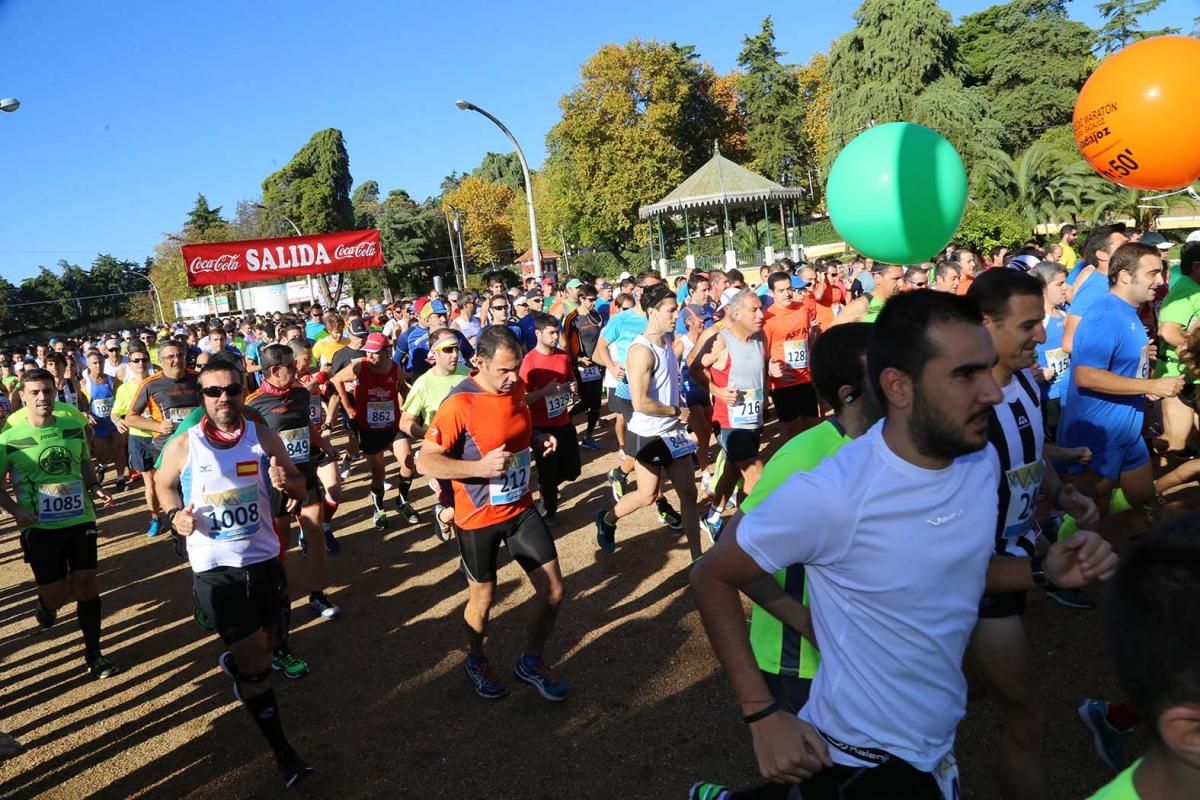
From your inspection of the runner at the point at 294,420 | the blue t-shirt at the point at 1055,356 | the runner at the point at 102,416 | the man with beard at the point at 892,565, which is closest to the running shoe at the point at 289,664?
the runner at the point at 294,420

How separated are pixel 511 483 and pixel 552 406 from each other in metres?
3.06

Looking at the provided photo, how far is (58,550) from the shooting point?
5.45m

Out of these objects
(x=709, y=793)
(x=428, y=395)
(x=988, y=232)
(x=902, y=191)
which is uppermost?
(x=988, y=232)

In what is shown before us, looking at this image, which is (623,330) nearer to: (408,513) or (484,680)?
(408,513)

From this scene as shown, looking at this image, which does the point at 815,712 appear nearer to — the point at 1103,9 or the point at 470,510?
the point at 470,510

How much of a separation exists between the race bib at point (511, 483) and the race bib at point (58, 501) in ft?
10.5

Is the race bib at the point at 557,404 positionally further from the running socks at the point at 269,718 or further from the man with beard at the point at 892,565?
the man with beard at the point at 892,565

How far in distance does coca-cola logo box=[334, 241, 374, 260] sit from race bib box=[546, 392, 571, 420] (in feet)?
62.4

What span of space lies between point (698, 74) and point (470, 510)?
5162cm

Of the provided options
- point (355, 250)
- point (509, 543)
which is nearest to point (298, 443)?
point (509, 543)

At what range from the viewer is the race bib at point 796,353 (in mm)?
7871

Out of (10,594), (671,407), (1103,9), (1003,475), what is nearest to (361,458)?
(10,594)

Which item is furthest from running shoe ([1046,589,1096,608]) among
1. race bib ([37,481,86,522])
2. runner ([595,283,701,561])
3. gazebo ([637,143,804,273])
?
gazebo ([637,143,804,273])

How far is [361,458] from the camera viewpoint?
1226 centimetres
